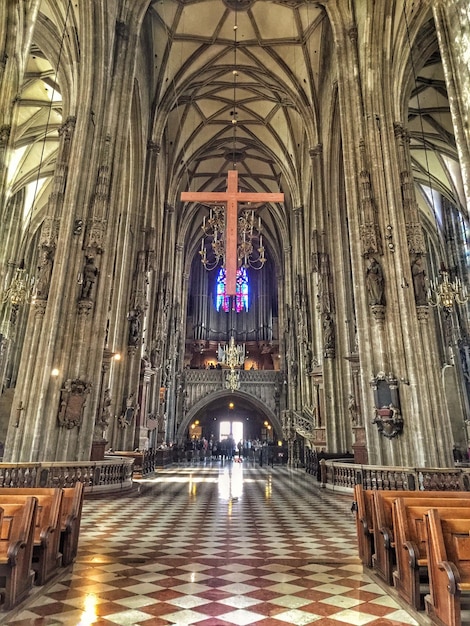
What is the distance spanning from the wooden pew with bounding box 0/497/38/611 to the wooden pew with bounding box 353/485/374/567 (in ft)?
9.79

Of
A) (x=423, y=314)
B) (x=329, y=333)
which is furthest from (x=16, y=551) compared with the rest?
(x=329, y=333)

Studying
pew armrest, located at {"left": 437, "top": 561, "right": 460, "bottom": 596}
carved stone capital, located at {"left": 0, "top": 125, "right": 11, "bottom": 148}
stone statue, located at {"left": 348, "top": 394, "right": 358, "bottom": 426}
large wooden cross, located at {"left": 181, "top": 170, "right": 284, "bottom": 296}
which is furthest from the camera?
stone statue, located at {"left": 348, "top": 394, "right": 358, "bottom": 426}

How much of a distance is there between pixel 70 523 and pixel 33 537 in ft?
3.17

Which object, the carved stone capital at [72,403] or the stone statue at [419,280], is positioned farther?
the stone statue at [419,280]

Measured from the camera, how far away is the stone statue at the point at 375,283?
1138 cm

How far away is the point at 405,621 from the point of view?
114 inches

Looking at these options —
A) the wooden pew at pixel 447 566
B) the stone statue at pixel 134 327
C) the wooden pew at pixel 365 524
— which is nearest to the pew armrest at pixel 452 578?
the wooden pew at pixel 447 566

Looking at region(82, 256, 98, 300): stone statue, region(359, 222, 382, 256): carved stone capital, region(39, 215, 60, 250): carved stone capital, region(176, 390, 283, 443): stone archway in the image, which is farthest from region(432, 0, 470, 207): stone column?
region(176, 390, 283, 443): stone archway

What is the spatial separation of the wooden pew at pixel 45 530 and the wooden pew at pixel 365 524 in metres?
2.88

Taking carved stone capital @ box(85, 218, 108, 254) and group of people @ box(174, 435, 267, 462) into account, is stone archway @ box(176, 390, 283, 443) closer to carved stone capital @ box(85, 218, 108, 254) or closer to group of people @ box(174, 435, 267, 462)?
group of people @ box(174, 435, 267, 462)

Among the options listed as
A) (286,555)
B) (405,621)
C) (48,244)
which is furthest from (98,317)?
(405,621)

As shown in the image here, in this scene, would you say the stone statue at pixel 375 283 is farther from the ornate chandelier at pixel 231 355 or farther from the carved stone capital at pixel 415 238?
the ornate chandelier at pixel 231 355

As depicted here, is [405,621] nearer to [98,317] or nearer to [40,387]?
[40,387]

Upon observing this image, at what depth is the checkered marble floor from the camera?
296 cm
